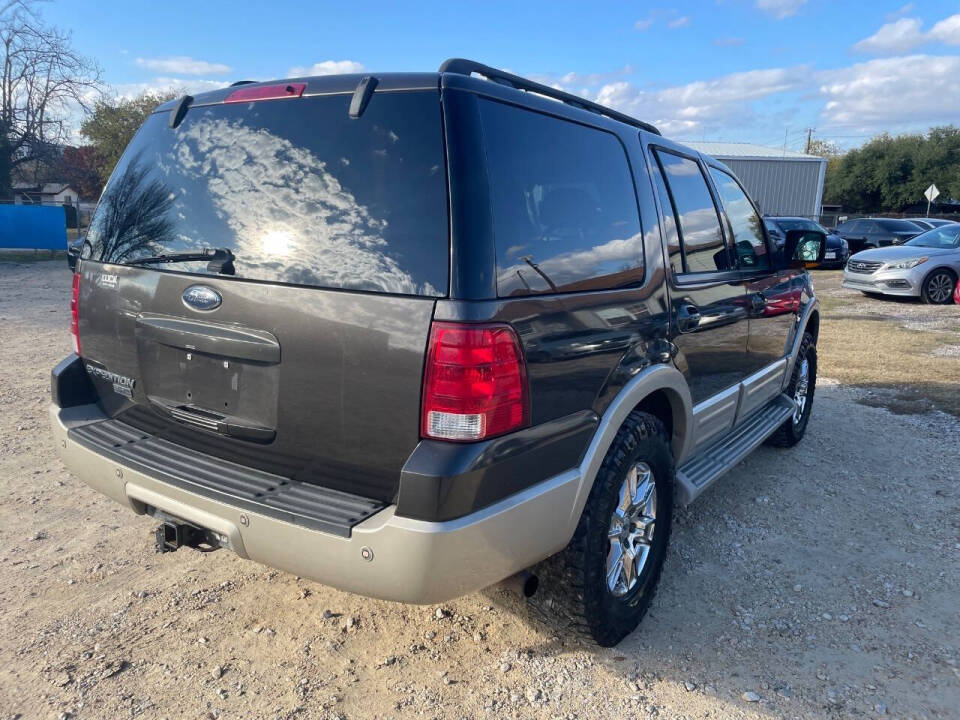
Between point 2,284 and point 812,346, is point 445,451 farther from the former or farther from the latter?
point 2,284

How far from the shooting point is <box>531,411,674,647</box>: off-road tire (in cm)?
256

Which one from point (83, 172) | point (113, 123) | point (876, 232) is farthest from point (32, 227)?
point (83, 172)

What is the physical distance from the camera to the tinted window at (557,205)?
225 centimetres

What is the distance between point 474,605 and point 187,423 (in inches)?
56.1

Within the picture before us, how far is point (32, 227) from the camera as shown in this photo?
21594mm

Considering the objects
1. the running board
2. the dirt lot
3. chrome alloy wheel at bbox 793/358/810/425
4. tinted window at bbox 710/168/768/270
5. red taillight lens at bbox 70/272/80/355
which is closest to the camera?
the dirt lot

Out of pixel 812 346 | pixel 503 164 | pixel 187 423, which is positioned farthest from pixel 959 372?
pixel 187 423

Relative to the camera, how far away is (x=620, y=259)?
2783mm

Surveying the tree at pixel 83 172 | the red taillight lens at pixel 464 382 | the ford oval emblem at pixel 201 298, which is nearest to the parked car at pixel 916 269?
the red taillight lens at pixel 464 382

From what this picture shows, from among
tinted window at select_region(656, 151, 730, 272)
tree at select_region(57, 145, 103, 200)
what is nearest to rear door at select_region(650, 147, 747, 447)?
tinted window at select_region(656, 151, 730, 272)

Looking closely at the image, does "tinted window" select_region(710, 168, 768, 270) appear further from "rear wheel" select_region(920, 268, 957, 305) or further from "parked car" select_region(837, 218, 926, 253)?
"parked car" select_region(837, 218, 926, 253)

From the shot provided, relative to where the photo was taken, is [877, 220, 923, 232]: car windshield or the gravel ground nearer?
the gravel ground

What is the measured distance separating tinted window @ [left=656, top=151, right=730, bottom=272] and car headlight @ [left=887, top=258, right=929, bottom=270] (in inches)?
482

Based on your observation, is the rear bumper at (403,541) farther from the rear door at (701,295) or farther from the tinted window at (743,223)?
the tinted window at (743,223)
